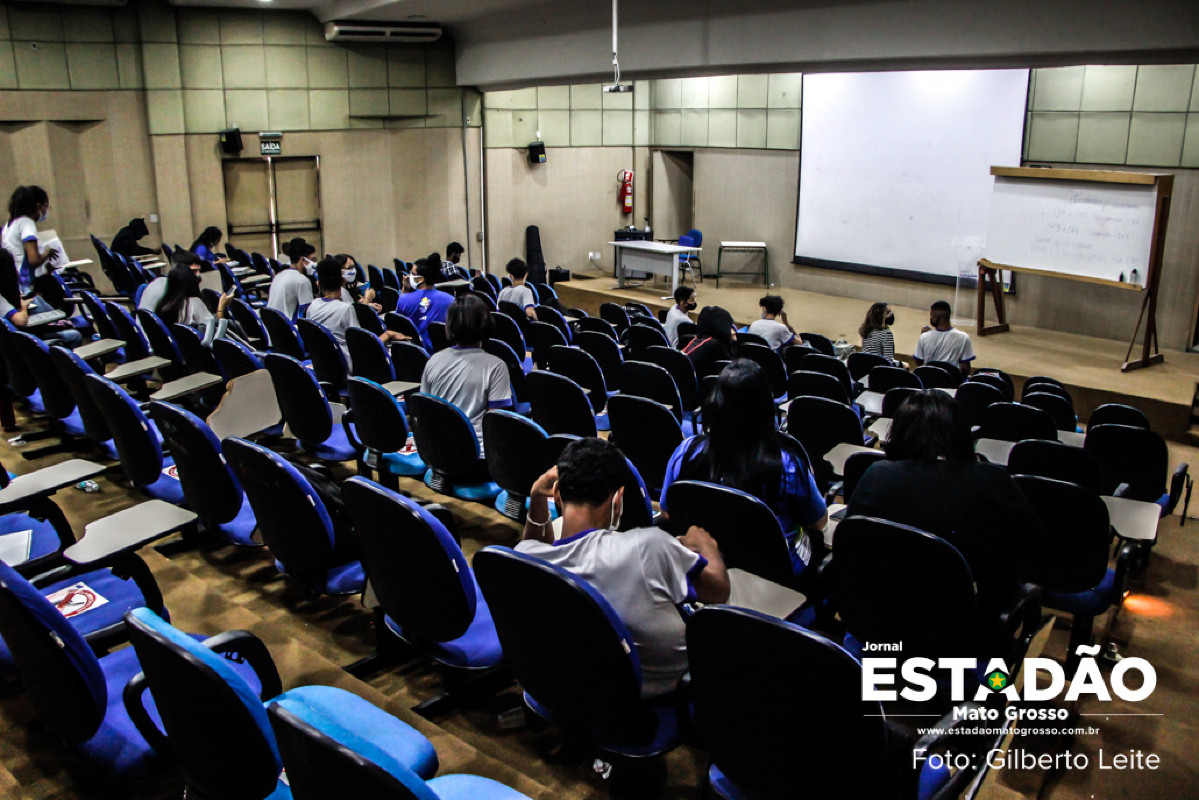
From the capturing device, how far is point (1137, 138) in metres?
10.0

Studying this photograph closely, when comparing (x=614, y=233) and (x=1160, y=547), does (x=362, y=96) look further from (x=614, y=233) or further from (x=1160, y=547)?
(x=1160, y=547)

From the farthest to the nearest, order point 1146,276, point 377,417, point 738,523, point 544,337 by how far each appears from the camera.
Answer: point 1146,276, point 544,337, point 377,417, point 738,523

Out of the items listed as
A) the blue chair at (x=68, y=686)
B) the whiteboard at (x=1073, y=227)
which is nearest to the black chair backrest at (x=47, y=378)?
the blue chair at (x=68, y=686)

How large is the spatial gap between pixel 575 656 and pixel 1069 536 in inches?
78.8

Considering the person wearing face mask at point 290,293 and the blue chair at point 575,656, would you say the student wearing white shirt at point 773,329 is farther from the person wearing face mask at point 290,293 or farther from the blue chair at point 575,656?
the blue chair at point 575,656

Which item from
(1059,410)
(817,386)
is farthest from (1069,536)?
(1059,410)

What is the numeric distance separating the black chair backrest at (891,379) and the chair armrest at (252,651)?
A: 15.2ft

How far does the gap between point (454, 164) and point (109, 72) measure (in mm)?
5067

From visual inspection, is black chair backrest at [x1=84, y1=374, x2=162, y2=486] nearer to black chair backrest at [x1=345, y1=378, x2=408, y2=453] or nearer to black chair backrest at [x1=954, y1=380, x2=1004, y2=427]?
black chair backrest at [x1=345, y1=378, x2=408, y2=453]

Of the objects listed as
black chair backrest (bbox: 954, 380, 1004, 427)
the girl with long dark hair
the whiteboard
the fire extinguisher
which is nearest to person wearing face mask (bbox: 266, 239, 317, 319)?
black chair backrest (bbox: 954, 380, 1004, 427)

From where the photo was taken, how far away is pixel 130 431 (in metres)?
3.60

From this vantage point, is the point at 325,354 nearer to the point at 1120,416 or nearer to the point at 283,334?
the point at 283,334

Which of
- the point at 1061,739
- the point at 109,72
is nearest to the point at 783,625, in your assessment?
the point at 1061,739

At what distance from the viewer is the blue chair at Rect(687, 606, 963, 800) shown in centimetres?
177
